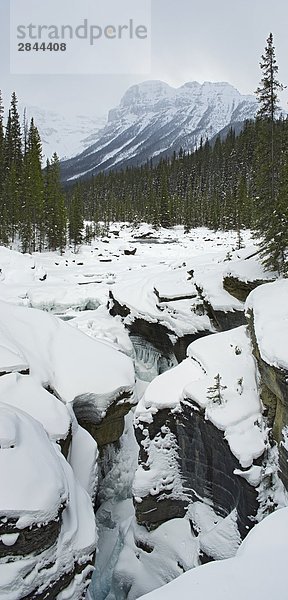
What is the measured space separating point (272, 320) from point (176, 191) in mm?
82958

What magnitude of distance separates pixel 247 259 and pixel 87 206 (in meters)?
67.8

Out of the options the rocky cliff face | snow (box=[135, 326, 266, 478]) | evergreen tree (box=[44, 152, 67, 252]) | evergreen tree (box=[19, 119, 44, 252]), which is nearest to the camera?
the rocky cliff face

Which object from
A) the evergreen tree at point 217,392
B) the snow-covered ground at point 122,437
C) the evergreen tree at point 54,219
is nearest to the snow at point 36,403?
the snow-covered ground at point 122,437

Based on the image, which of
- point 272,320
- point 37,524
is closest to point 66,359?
point 272,320

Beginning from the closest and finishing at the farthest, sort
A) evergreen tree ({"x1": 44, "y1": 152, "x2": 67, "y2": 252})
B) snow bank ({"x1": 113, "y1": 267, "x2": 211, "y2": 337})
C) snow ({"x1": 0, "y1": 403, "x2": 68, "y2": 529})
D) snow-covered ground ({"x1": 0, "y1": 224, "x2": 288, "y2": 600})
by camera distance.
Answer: snow ({"x1": 0, "y1": 403, "x2": 68, "y2": 529}) < snow-covered ground ({"x1": 0, "y1": 224, "x2": 288, "y2": 600}) < snow bank ({"x1": 113, "y1": 267, "x2": 211, "y2": 337}) < evergreen tree ({"x1": 44, "y1": 152, "x2": 67, "y2": 252})

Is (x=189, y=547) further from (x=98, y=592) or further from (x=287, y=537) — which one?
(x=287, y=537)

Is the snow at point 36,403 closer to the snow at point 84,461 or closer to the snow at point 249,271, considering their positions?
the snow at point 84,461

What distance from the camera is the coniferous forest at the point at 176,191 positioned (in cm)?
1588

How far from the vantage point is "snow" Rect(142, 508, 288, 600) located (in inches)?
99.5

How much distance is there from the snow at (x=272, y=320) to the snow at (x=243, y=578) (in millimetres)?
3253

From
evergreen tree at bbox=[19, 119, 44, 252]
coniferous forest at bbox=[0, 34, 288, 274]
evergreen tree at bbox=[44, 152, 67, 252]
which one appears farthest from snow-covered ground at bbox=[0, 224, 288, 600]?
evergreen tree at bbox=[44, 152, 67, 252]

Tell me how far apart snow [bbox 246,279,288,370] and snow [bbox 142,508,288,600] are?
3.25 m

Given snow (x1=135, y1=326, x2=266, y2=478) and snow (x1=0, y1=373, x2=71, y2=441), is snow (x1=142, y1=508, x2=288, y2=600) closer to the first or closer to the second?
snow (x1=135, y1=326, x2=266, y2=478)

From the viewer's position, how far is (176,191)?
87.0 metres
